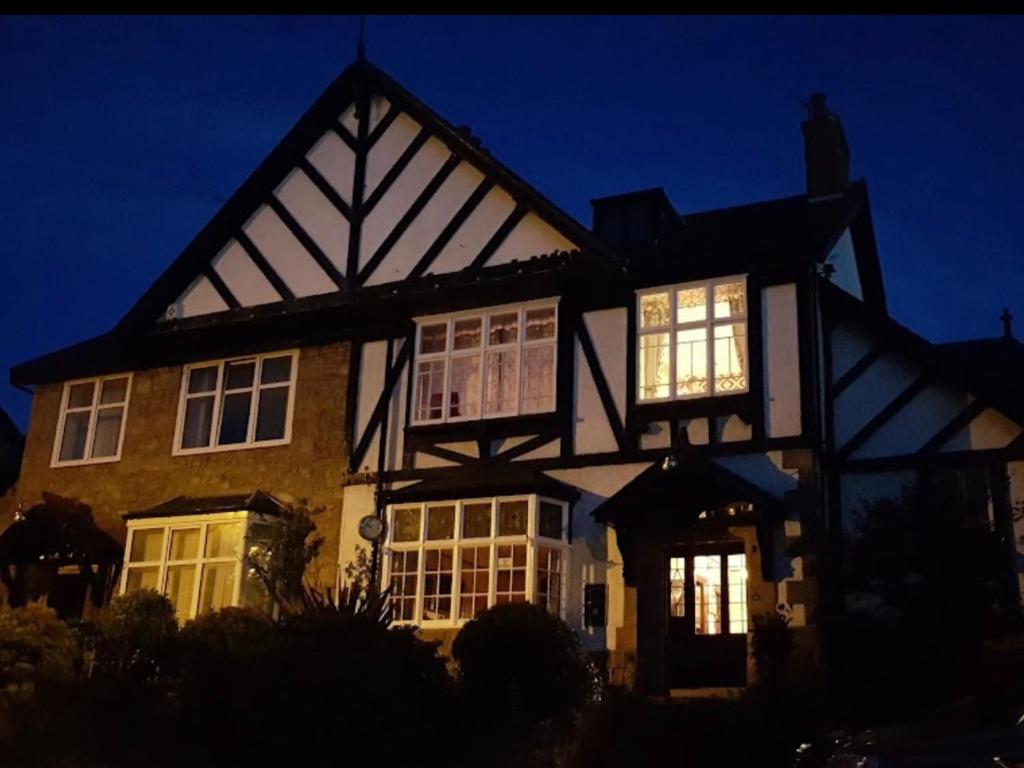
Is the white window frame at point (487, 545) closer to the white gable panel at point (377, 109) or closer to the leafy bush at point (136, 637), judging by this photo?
the leafy bush at point (136, 637)

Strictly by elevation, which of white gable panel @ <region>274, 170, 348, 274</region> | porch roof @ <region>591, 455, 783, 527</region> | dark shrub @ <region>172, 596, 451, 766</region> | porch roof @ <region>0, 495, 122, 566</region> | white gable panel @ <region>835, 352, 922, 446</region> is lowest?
dark shrub @ <region>172, 596, 451, 766</region>

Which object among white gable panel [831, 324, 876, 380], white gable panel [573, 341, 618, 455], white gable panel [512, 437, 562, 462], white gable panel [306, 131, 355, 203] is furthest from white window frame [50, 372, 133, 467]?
white gable panel [831, 324, 876, 380]

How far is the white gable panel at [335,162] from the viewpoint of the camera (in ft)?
60.6

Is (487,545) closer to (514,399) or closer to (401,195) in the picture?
(514,399)

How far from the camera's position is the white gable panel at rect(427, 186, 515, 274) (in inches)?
669

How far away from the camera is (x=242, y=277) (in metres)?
18.8

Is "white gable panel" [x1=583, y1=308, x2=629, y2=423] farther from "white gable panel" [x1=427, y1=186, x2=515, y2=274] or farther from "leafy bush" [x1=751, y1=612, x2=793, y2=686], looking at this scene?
"leafy bush" [x1=751, y1=612, x2=793, y2=686]

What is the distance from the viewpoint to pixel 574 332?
639 inches

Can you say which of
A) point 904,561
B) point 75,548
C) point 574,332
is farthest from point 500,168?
point 75,548

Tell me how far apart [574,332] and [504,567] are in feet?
11.5

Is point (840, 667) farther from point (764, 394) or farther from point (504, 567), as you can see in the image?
point (504, 567)

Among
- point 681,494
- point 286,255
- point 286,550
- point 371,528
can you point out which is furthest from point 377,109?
point 681,494

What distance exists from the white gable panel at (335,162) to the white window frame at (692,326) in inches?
217

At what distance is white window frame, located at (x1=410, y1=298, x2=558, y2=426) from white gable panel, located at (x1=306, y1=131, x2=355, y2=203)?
2.81 m
